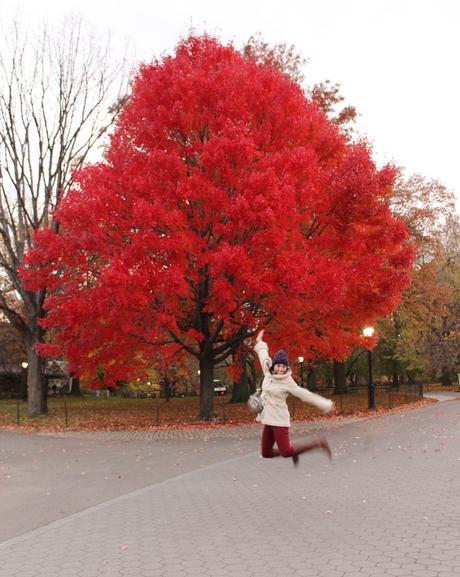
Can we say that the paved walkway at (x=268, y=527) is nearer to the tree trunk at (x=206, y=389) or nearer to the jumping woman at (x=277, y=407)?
the jumping woman at (x=277, y=407)

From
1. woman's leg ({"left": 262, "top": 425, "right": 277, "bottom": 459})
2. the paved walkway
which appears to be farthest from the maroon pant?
the paved walkway

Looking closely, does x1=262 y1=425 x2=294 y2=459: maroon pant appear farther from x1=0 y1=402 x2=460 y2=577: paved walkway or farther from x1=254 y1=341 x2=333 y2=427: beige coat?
x1=0 y1=402 x2=460 y2=577: paved walkway

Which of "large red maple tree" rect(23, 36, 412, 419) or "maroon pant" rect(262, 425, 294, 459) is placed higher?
"large red maple tree" rect(23, 36, 412, 419)

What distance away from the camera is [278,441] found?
7.98 m

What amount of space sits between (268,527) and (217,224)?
1143 centimetres

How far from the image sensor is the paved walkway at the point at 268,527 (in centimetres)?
543

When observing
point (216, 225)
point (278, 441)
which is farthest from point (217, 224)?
point (278, 441)

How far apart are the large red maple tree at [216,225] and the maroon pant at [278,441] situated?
28.2ft

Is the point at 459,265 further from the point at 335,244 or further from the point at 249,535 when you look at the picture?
the point at 249,535

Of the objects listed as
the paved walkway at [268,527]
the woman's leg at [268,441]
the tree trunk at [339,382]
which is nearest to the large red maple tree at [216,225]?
the paved walkway at [268,527]

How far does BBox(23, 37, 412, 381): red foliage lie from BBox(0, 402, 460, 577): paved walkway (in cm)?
661

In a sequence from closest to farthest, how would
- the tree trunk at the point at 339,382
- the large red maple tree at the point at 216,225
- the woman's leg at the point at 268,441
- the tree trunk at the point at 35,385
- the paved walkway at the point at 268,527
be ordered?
the paved walkway at the point at 268,527, the woman's leg at the point at 268,441, the large red maple tree at the point at 216,225, the tree trunk at the point at 35,385, the tree trunk at the point at 339,382

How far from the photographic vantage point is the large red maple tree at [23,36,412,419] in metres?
16.9

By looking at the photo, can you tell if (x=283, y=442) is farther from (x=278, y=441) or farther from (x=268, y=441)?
(x=268, y=441)
